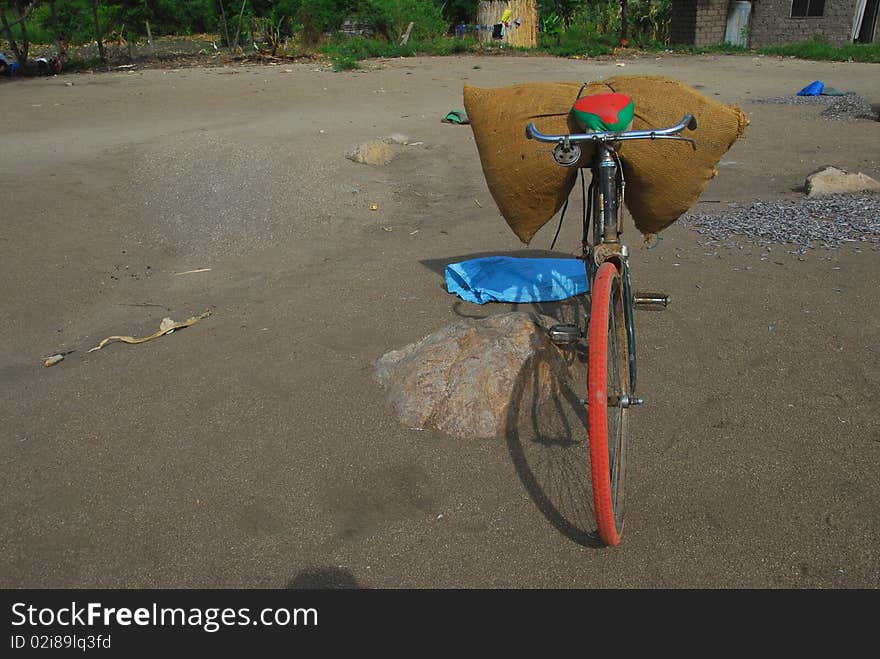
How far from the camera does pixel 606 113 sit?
8.09 ft

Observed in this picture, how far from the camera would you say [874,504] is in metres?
2.48

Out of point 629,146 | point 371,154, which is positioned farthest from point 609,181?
point 371,154

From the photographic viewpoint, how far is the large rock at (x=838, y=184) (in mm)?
6086

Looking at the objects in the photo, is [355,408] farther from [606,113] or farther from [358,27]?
[358,27]

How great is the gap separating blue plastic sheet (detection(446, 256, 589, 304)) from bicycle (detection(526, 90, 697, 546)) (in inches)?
54.7

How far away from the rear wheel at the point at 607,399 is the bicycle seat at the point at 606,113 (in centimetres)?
52

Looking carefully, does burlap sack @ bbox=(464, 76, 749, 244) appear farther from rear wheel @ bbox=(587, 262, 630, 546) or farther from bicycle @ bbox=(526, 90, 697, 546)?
rear wheel @ bbox=(587, 262, 630, 546)

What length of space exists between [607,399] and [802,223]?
13.6ft

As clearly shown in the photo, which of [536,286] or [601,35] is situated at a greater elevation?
[601,35]

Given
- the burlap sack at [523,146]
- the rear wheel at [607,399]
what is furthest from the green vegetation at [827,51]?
the rear wheel at [607,399]

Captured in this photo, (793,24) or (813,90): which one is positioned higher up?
(793,24)
